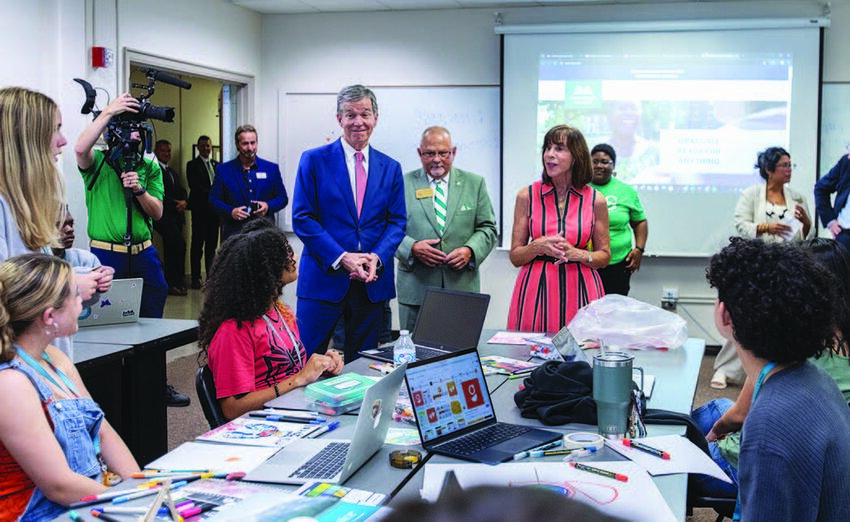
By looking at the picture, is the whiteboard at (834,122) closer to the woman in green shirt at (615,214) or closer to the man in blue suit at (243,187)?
the woman in green shirt at (615,214)

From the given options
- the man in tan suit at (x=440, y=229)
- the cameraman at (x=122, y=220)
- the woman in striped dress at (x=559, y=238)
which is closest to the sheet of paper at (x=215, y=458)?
the woman in striped dress at (x=559, y=238)

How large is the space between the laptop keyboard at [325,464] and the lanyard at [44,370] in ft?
2.10

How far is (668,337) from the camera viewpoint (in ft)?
10.9

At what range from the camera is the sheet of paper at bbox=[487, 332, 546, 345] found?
332 cm

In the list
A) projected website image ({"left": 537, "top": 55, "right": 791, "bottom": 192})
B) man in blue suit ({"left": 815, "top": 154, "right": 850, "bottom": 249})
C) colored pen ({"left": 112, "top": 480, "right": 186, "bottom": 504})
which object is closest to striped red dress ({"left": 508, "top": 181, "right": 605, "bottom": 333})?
colored pen ({"left": 112, "top": 480, "right": 186, "bottom": 504})

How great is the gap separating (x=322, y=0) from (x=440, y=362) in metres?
4.99

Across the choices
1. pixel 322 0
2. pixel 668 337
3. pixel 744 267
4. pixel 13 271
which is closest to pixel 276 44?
pixel 322 0

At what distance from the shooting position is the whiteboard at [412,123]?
6625mm

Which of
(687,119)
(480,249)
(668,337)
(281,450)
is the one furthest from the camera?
(687,119)

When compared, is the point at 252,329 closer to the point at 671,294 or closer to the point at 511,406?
the point at 511,406

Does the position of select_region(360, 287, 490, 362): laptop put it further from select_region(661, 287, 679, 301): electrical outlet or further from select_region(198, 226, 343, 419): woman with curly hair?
select_region(661, 287, 679, 301): electrical outlet

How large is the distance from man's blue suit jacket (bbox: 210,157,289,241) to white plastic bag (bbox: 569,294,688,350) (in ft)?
11.1

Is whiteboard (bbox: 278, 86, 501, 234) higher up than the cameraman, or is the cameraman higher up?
whiteboard (bbox: 278, 86, 501, 234)

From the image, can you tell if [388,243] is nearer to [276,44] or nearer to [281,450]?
[281,450]
